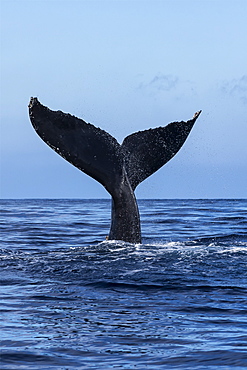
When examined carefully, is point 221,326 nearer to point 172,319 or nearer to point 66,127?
point 172,319

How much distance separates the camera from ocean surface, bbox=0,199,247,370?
4.90 meters

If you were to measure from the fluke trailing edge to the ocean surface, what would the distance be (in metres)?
0.54

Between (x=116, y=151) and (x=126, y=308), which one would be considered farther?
(x=116, y=151)

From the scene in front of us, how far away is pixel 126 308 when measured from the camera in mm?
6371

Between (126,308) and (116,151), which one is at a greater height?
(116,151)

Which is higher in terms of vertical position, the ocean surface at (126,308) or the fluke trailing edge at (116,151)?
the fluke trailing edge at (116,151)

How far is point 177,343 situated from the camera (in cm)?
523

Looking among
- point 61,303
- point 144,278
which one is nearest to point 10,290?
point 61,303

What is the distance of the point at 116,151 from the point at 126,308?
3.62 metres

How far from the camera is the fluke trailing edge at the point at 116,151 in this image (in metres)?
8.58

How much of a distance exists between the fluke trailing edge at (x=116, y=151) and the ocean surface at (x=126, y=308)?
54 centimetres

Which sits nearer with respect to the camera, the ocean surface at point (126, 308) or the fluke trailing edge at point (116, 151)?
the ocean surface at point (126, 308)

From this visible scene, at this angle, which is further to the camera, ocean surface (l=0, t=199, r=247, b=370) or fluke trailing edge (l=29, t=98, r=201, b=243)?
fluke trailing edge (l=29, t=98, r=201, b=243)

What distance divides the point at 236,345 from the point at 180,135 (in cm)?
510
